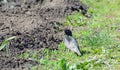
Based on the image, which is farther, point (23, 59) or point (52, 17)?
point (52, 17)

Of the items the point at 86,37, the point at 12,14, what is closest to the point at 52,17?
the point at 12,14

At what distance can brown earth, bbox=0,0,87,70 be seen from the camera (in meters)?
6.60

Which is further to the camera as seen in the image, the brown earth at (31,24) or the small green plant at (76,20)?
the small green plant at (76,20)

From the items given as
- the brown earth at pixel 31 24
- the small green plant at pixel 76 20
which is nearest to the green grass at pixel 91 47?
the small green plant at pixel 76 20

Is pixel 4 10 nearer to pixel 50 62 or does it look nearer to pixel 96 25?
pixel 96 25

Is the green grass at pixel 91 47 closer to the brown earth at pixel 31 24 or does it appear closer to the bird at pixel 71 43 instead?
the bird at pixel 71 43

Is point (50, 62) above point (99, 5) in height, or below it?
above

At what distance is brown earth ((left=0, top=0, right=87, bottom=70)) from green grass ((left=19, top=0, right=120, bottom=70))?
0.22 metres

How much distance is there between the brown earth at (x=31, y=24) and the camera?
6.60m

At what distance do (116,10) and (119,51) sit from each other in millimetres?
3794

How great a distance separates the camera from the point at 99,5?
11438 mm

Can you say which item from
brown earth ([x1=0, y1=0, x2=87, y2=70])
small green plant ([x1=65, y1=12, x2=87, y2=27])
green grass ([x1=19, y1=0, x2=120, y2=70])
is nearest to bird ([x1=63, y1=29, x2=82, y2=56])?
green grass ([x1=19, y1=0, x2=120, y2=70])

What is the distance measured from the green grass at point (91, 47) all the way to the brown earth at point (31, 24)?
0.22 m

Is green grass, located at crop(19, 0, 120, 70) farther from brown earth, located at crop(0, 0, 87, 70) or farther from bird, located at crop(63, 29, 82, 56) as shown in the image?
brown earth, located at crop(0, 0, 87, 70)
